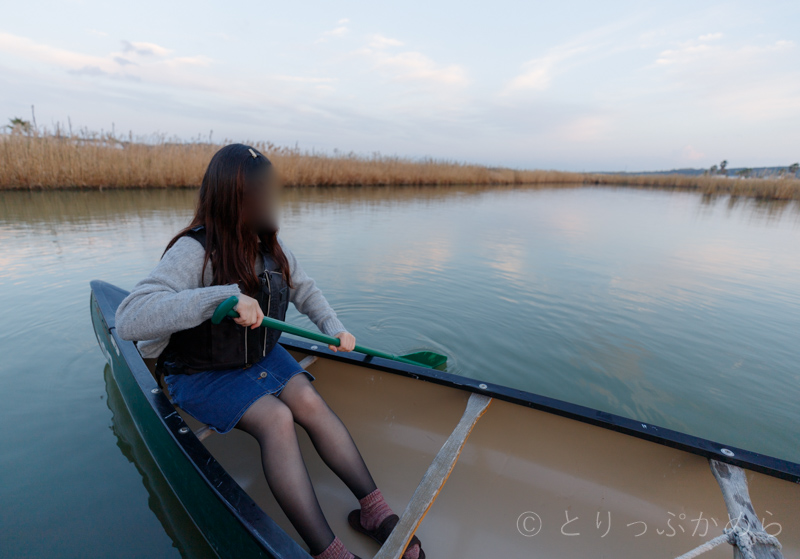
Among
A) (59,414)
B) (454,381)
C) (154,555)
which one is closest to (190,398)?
(154,555)

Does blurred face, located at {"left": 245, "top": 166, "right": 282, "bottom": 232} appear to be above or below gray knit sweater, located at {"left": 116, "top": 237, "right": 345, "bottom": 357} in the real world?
above

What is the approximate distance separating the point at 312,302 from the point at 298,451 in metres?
0.73

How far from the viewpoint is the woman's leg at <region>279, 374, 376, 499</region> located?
1.39 meters

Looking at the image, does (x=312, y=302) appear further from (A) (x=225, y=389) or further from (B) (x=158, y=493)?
(B) (x=158, y=493)

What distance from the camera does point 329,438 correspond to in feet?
4.62

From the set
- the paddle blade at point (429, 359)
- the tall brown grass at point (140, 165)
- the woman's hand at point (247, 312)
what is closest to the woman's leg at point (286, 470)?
the woman's hand at point (247, 312)

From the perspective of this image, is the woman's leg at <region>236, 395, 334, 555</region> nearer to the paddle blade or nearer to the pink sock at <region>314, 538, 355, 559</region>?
the pink sock at <region>314, 538, 355, 559</region>

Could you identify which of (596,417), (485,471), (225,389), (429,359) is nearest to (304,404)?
(225,389)

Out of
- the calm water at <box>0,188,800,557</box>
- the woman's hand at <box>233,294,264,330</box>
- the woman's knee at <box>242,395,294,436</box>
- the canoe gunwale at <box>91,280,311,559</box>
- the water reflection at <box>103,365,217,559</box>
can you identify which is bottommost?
the water reflection at <box>103,365,217,559</box>

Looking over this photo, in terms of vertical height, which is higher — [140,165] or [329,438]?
[140,165]

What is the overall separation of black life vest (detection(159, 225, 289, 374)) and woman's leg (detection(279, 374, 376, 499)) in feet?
0.70

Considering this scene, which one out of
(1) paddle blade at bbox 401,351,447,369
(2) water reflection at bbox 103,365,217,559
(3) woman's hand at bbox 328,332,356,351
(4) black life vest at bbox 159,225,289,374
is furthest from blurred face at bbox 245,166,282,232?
(1) paddle blade at bbox 401,351,447,369

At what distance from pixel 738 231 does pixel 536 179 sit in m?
25.2

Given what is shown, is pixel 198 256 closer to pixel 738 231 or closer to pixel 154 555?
pixel 154 555
